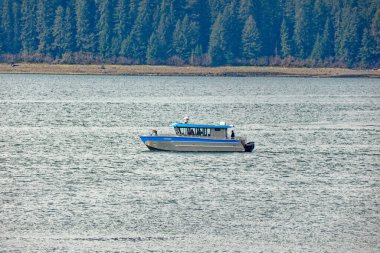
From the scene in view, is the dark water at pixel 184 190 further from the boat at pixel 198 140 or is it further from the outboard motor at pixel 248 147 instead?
the boat at pixel 198 140

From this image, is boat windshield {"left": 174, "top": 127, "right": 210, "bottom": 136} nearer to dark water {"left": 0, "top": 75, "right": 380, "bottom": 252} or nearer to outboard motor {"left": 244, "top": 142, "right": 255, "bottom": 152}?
dark water {"left": 0, "top": 75, "right": 380, "bottom": 252}

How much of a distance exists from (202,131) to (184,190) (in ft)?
74.3

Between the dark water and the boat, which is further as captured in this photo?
the boat

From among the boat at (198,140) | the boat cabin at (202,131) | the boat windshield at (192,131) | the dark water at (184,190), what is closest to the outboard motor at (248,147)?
the boat at (198,140)

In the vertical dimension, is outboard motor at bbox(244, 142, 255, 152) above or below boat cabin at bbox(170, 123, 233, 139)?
below

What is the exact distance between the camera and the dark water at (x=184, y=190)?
59.0m

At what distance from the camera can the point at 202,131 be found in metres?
96.2

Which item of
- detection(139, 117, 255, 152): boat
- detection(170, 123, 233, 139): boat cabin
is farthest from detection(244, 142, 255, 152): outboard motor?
detection(170, 123, 233, 139): boat cabin

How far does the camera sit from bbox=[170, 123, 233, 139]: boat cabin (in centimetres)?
9599

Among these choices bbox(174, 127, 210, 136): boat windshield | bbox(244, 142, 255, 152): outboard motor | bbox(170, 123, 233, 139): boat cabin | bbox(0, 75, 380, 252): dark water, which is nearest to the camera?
bbox(0, 75, 380, 252): dark water

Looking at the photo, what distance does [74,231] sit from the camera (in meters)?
60.1

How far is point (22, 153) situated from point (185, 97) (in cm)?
Answer: 10054

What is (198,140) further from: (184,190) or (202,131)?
(184,190)

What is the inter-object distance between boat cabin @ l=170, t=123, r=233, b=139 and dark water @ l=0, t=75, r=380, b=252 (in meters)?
2.65
